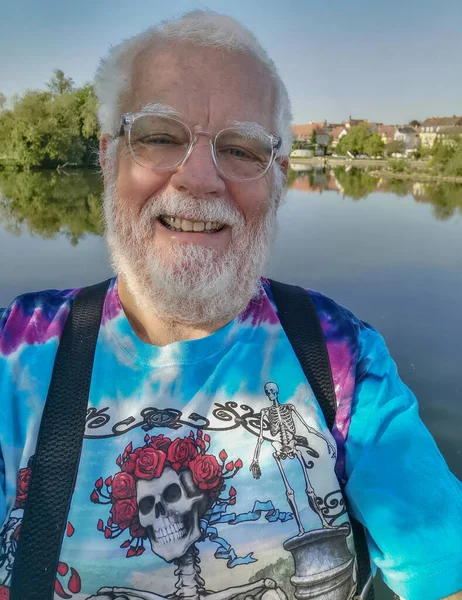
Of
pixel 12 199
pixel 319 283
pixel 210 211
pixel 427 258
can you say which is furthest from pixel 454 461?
pixel 12 199

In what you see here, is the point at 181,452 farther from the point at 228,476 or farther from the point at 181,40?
the point at 181,40

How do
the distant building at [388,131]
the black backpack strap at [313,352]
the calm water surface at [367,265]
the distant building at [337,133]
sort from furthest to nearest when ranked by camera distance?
1. the distant building at [388,131]
2. the distant building at [337,133]
3. the calm water surface at [367,265]
4. the black backpack strap at [313,352]

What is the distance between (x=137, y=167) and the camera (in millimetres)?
1061

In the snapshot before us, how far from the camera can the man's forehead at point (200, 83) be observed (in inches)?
40.3

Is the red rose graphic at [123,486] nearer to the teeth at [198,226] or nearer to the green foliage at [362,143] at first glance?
the teeth at [198,226]

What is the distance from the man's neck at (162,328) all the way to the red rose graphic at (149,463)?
0.89 ft

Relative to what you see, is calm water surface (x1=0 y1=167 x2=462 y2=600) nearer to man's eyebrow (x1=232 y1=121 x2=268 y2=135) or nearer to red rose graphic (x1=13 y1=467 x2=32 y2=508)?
man's eyebrow (x1=232 y1=121 x2=268 y2=135)

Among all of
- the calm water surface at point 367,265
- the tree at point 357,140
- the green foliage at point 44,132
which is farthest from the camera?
the tree at point 357,140

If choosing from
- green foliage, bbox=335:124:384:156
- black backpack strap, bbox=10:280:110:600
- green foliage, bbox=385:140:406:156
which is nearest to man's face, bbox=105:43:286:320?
black backpack strap, bbox=10:280:110:600

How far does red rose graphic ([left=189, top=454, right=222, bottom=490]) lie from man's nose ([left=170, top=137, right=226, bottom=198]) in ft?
1.79

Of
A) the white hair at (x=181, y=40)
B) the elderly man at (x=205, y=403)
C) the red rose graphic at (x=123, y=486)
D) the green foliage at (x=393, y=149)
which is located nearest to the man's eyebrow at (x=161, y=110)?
the elderly man at (x=205, y=403)

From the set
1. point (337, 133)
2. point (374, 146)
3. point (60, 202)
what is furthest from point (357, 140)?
point (60, 202)

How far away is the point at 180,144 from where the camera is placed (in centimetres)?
104

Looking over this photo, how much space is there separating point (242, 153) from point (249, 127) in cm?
6
